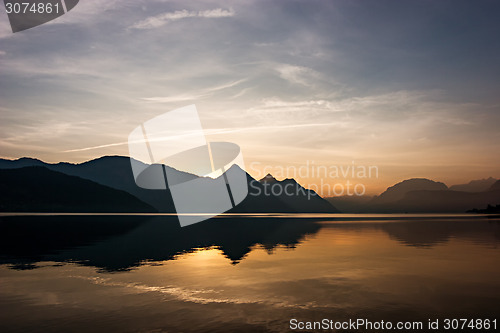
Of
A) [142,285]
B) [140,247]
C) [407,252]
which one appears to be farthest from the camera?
[140,247]

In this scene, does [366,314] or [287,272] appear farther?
[287,272]

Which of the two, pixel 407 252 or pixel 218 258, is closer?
pixel 218 258

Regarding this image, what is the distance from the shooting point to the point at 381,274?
98.3 feet

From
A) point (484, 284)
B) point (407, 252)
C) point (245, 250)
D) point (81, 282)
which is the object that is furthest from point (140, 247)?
point (484, 284)

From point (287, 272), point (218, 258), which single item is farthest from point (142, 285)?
point (218, 258)

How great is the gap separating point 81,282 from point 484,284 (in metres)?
30.1

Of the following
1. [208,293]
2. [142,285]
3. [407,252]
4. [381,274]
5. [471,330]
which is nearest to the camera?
[471,330]

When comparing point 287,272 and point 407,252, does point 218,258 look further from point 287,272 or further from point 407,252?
point 407,252

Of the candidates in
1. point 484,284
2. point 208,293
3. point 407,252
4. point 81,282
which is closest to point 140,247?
point 81,282

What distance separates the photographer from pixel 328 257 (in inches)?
1572

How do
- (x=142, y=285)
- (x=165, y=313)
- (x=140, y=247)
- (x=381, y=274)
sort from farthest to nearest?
(x=140, y=247) < (x=381, y=274) < (x=142, y=285) < (x=165, y=313)

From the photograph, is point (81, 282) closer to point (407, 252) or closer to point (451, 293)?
point (451, 293)

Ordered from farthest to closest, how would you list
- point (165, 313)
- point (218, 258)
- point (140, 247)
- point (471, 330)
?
point (140, 247) < point (218, 258) < point (165, 313) < point (471, 330)

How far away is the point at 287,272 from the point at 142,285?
12.4 meters
